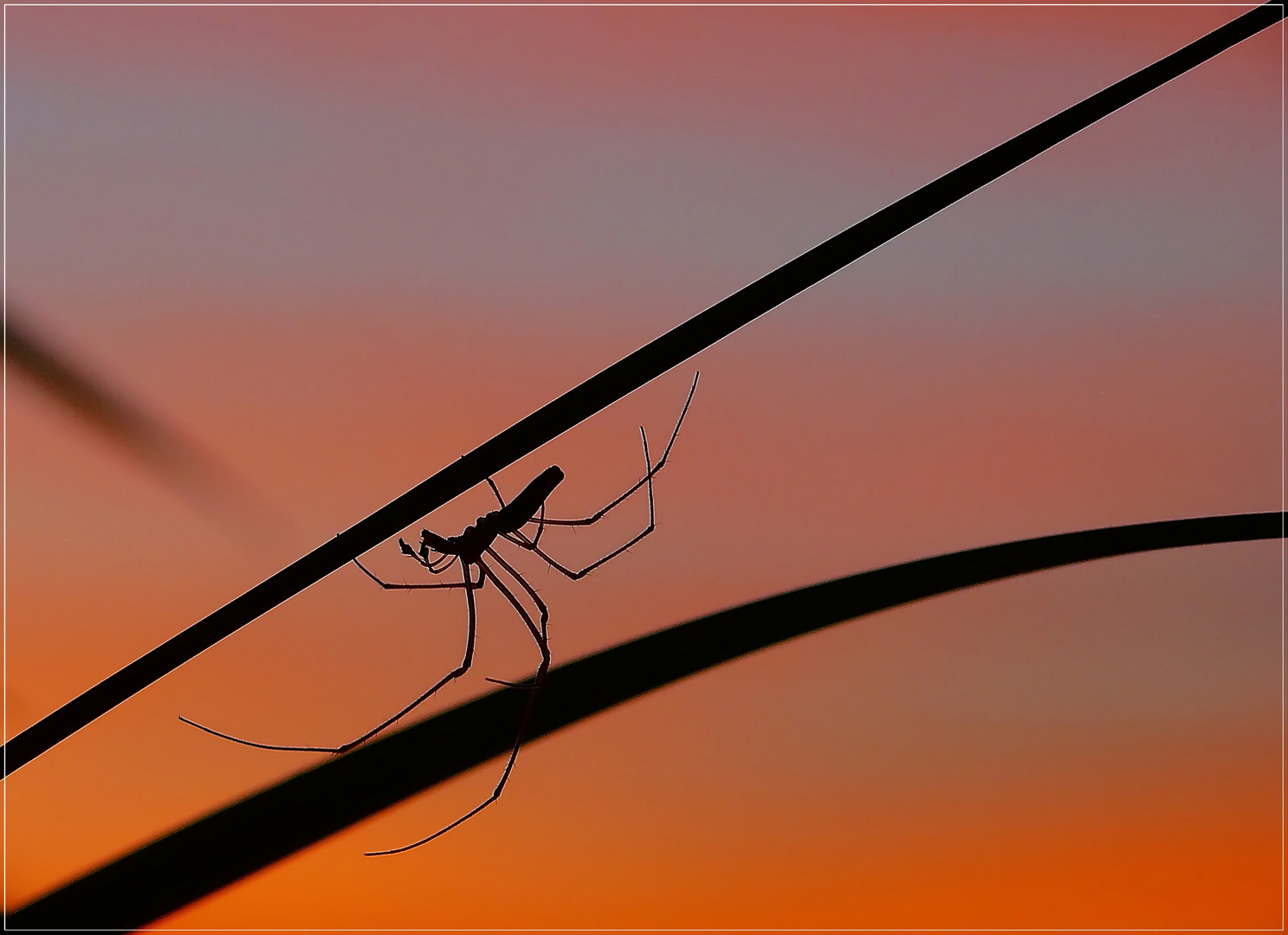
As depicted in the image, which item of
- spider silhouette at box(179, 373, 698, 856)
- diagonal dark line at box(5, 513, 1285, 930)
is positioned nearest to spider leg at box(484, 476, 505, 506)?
spider silhouette at box(179, 373, 698, 856)

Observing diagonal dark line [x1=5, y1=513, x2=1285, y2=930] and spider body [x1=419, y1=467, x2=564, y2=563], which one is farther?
spider body [x1=419, y1=467, x2=564, y2=563]

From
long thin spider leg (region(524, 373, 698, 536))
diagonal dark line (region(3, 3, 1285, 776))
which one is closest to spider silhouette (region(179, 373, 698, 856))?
long thin spider leg (region(524, 373, 698, 536))

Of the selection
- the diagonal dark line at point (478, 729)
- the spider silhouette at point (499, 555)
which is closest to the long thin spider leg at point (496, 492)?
the spider silhouette at point (499, 555)

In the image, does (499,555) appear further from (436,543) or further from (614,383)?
(614,383)

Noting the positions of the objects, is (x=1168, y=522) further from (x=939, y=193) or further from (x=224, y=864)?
(x=224, y=864)

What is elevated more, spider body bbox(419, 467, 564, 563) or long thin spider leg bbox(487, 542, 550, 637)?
spider body bbox(419, 467, 564, 563)

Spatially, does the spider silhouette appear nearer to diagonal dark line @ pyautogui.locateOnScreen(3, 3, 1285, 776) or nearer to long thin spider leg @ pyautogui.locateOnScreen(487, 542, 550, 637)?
long thin spider leg @ pyautogui.locateOnScreen(487, 542, 550, 637)

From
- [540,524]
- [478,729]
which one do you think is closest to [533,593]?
[540,524]
